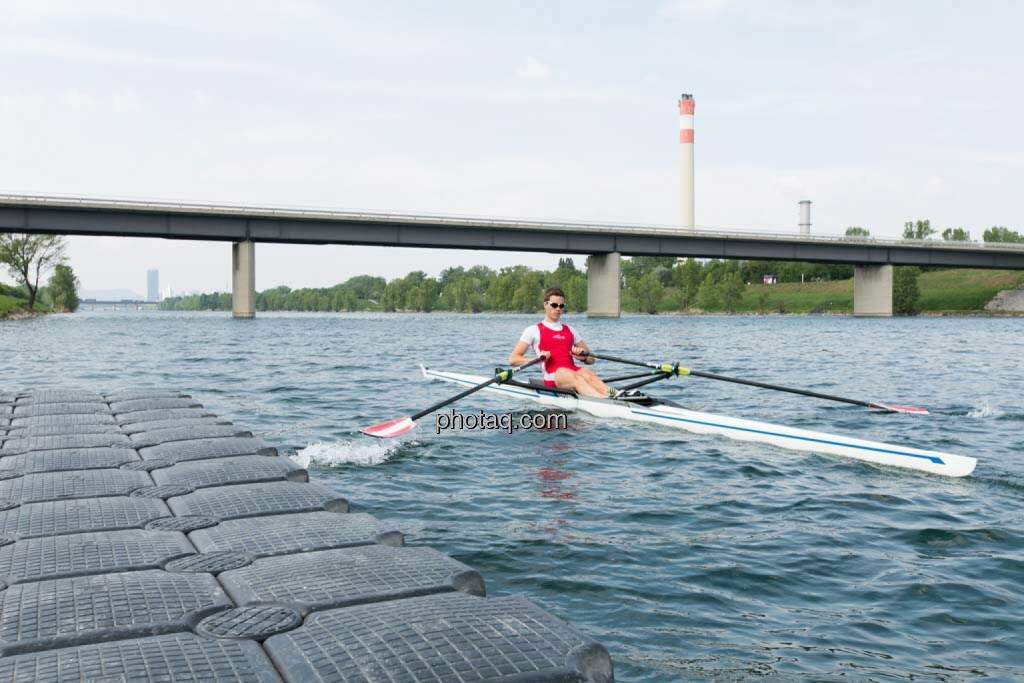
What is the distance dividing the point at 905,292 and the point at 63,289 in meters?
116

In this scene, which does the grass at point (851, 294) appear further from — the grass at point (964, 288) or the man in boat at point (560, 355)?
the man in boat at point (560, 355)

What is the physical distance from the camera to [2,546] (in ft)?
14.8

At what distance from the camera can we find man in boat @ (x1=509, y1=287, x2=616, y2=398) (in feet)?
46.4

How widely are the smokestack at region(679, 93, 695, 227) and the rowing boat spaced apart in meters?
97.9

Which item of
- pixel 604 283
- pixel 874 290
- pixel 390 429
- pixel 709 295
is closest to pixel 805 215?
pixel 709 295

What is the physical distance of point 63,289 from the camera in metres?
119

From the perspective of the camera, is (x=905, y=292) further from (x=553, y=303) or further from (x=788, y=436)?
(x=788, y=436)

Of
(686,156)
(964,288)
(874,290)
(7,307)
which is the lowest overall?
(7,307)

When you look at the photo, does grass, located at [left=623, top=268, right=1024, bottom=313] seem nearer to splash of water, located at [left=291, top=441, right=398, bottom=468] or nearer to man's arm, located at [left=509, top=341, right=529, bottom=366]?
man's arm, located at [left=509, top=341, right=529, bottom=366]

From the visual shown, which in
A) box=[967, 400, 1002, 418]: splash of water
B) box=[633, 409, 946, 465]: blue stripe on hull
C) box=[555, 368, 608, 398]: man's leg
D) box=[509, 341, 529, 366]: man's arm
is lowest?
box=[967, 400, 1002, 418]: splash of water

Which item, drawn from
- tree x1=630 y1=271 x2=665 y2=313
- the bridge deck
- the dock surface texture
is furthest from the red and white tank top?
tree x1=630 y1=271 x2=665 y2=313

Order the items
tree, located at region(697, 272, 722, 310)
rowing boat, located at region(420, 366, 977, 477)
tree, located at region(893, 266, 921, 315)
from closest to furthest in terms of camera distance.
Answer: rowing boat, located at region(420, 366, 977, 477) → tree, located at region(893, 266, 921, 315) → tree, located at region(697, 272, 722, 310)

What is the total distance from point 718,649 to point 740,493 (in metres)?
4.19

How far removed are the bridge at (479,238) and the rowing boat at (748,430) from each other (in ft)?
149
